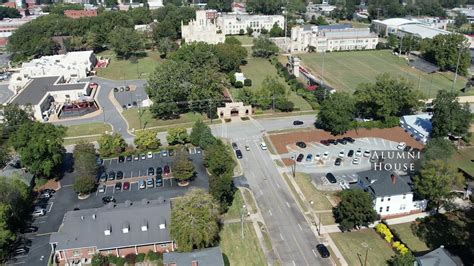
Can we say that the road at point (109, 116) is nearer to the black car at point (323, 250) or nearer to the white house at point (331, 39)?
the black car at point (323, 250)

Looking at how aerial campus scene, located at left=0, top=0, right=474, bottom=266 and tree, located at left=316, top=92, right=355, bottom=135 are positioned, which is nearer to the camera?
aerial campus scene, located at left=0, top=0, right=474, bottom=266

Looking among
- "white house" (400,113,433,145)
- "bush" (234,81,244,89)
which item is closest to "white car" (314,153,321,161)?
"white house" (400,113,433,145)

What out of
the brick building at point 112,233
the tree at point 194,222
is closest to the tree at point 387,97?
the tree at point 194,222

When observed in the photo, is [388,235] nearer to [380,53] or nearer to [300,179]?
[300,179]

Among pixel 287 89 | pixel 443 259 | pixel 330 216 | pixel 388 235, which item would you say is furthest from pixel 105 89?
pixel 443 259

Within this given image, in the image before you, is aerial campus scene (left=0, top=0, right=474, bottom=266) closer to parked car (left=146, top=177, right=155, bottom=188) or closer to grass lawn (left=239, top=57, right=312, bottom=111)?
parked car (left=146, top=177, right=155, bottom=188)
